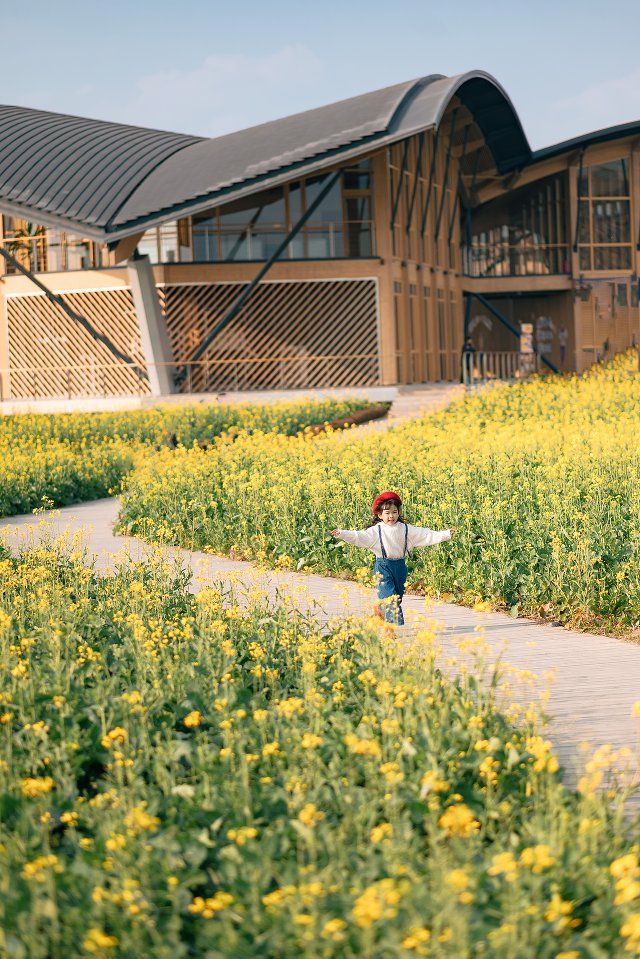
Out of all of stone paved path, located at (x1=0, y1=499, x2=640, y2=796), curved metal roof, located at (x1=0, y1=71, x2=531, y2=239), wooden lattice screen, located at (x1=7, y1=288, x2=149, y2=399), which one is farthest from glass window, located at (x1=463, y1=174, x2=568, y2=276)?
stone paved path, located at (x1=0, y1=499, x2=640, y2=796)

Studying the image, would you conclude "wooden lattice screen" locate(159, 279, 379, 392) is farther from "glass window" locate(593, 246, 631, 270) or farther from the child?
the child

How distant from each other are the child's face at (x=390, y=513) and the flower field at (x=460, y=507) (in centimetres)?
45

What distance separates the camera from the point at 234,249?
3409 centimetres

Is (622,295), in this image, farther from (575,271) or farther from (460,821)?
(460,821)

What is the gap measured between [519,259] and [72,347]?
62.2 ft

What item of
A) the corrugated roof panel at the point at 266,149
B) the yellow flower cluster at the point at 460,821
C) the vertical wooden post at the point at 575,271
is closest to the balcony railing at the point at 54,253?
the corrugated roof panel at the point at 266,149

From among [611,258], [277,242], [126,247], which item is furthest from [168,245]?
[611,258]

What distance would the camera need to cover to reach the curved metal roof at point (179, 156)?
96.3ft

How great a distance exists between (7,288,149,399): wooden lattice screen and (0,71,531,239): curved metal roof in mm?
3495

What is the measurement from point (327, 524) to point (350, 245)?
78.7 ft

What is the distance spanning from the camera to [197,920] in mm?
3939

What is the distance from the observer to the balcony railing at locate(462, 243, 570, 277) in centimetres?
4584

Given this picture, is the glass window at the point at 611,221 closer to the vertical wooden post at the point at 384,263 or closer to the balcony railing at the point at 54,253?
the vertical wooden post at the point at 384,263

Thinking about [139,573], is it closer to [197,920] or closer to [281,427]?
[197,920]
